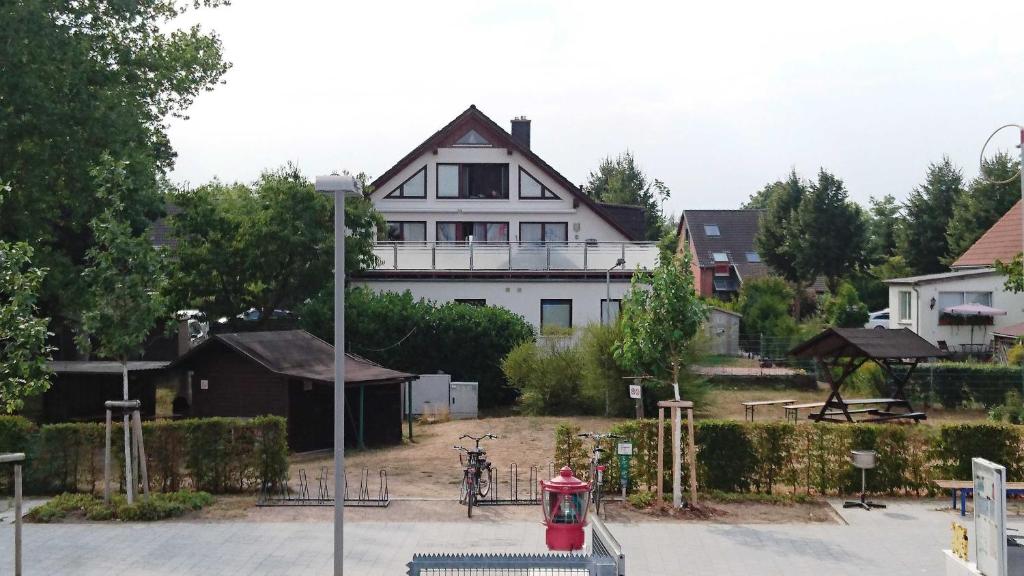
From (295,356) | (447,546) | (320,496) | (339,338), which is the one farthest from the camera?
(295,356)

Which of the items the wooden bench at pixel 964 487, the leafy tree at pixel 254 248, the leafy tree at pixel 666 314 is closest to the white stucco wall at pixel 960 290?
the leafy tree at pixel 254 248

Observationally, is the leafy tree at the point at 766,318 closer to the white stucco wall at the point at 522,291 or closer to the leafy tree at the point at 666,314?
the white stucco wall at the point at 522,291

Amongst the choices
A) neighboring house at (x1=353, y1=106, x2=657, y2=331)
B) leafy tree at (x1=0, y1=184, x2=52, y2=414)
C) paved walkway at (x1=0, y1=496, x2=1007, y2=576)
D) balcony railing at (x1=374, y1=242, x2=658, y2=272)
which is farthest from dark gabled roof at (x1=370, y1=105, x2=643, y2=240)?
leafy tree at (x1=0, y1=184, x2=52, y2=414)

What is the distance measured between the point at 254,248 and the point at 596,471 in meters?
16.8

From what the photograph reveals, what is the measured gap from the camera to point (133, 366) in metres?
25.8

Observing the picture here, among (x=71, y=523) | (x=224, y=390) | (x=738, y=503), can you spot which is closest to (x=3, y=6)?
(x=224, y=390)

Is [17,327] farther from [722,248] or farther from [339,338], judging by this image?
[722,248]

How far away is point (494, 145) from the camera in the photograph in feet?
143

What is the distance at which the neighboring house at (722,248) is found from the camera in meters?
75.3

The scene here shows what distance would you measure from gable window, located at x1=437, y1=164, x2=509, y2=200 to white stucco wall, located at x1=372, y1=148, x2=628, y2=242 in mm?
177

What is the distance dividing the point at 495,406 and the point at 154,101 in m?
12.5

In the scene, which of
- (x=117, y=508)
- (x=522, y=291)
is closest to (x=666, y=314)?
(x=117, y=508)

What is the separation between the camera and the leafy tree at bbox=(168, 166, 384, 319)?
31406mm

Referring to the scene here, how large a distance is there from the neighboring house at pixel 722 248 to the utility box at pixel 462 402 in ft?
147
